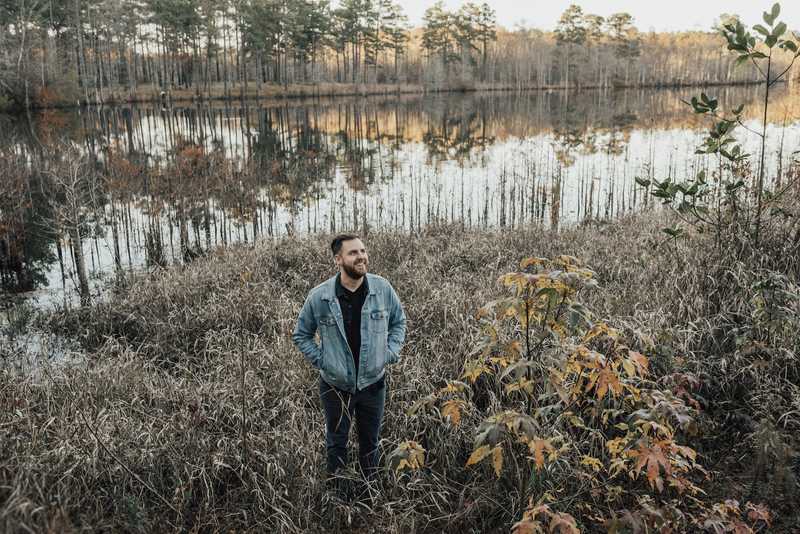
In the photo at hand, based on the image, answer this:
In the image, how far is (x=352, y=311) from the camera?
13.3 ft

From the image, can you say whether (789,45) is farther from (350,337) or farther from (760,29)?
(350,337)

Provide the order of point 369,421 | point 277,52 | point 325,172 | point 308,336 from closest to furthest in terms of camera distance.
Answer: point 308,336 < point 369,421 < point 325,172 < point 277,52

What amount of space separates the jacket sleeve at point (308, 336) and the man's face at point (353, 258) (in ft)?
1.27

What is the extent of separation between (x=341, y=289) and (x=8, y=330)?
22.5 ft

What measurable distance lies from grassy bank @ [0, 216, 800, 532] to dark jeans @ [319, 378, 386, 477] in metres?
0.20

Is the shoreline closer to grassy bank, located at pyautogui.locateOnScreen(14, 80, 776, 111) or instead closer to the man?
grassy bank, located at pyautogui.locateOnScreen(14, 80, 776, 111)

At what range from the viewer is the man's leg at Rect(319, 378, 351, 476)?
4117 mm

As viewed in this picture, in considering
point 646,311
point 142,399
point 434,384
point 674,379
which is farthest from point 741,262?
point 142,399

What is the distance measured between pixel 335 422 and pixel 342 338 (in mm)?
709

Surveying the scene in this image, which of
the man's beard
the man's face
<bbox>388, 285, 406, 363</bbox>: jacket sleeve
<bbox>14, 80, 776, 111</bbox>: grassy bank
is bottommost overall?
<bbox>388, 285, 406, 363</bbox>: jacket sleeve

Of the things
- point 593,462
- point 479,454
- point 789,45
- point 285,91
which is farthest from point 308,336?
point 285,91

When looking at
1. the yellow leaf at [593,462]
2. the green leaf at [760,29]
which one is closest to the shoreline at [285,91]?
the green leaf at [760,29]

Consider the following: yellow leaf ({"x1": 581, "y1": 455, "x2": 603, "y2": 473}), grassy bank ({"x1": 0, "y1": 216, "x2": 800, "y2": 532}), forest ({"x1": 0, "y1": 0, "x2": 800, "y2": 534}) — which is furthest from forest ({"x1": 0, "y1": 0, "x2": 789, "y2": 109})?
yellow leaf ({"x1": 581, "y1": 455, "x2": 603, "y2": 473})

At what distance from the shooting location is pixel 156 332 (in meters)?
7.91
